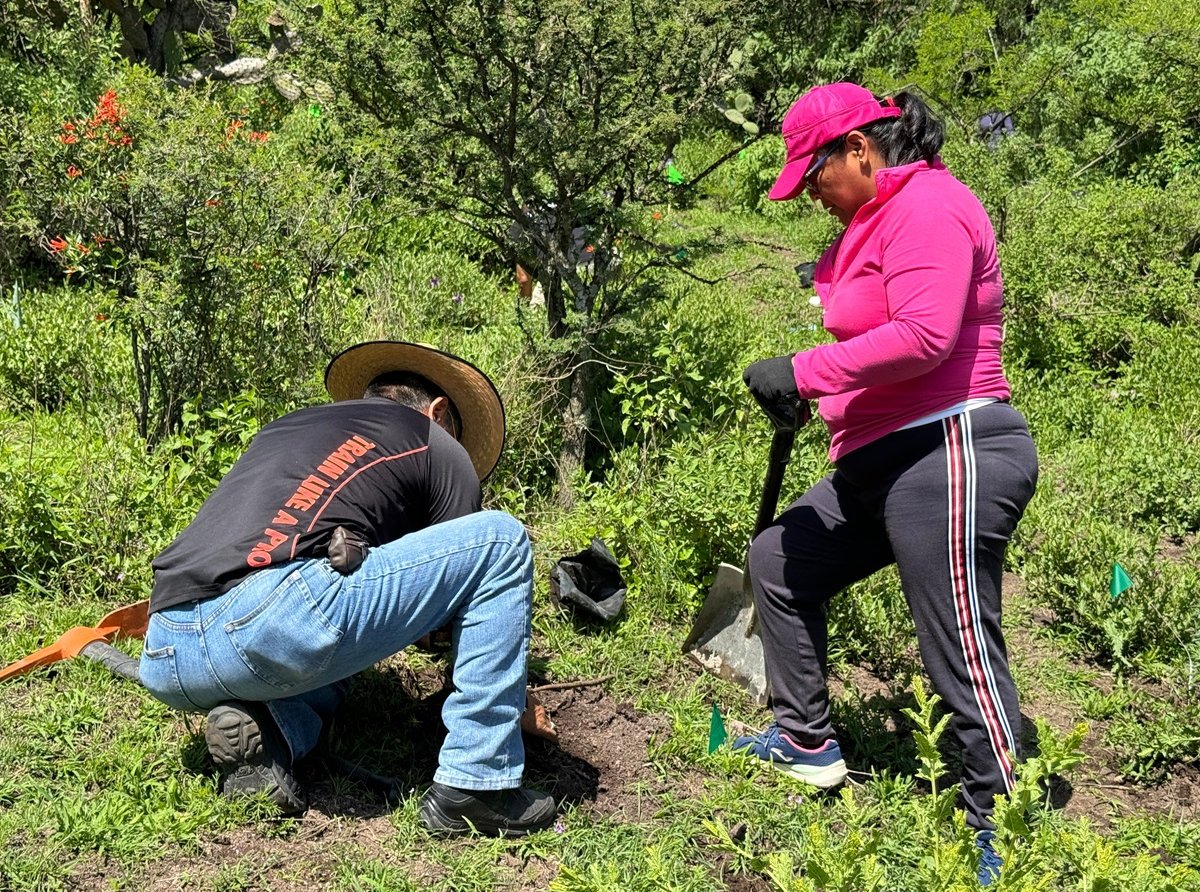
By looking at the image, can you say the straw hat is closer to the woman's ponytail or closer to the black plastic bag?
the black plastic bag

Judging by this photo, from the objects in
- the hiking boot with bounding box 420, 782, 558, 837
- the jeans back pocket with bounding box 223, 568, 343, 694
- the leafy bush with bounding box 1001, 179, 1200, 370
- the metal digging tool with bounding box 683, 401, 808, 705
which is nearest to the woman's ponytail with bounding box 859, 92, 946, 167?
the metal digging tool with bounding box 683, 401, 808, 705

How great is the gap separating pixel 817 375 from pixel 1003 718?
0.94 m

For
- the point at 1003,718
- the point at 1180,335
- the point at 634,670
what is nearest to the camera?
the point at 1003,718

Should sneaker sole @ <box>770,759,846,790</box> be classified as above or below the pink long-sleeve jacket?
below

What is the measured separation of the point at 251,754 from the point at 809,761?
1478 millimetres

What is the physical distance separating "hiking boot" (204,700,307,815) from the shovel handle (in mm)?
1476

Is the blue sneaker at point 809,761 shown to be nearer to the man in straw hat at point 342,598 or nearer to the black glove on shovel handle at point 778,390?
the man in straw hat at point 342,598

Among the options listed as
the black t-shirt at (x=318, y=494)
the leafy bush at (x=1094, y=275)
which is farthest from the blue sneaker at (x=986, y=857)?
the leafy bush at (x=1094, y=275)

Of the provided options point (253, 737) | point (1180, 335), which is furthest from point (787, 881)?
point (1180, 335)

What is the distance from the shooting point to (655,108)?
4.41 meters

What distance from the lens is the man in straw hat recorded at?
2.67 m

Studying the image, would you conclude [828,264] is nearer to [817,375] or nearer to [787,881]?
[817,375]

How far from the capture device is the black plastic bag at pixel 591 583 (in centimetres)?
396

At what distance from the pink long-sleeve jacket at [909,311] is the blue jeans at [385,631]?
2.98ft
